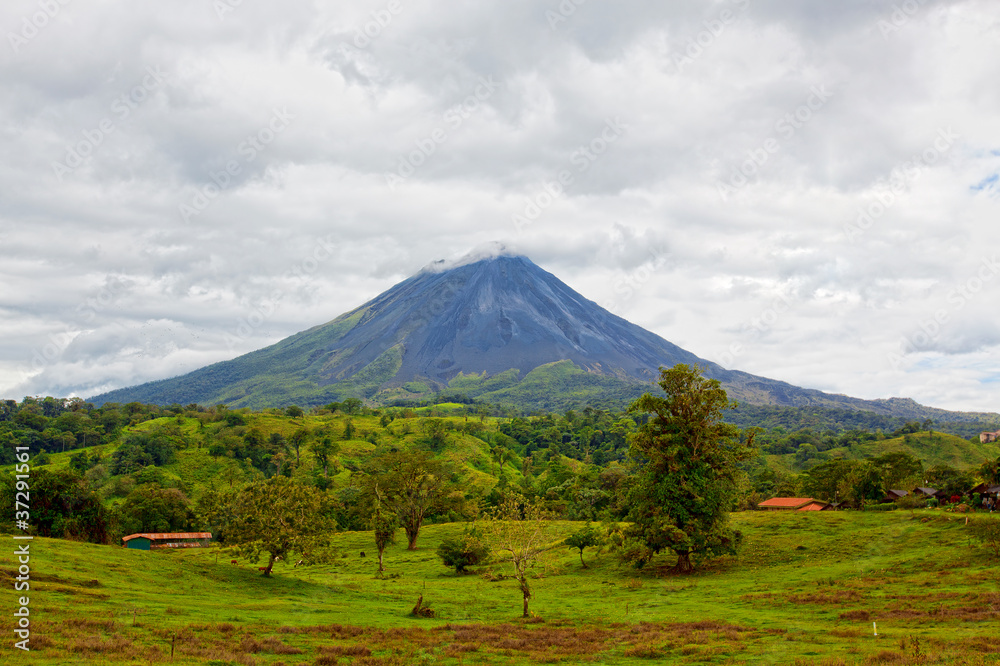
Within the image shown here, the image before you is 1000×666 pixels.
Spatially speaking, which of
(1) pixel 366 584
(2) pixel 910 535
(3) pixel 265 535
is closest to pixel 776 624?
(2) pixel 910 535

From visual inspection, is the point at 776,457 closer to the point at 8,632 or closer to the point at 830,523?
the point at 830,523

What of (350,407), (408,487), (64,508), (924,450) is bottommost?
(924,450)

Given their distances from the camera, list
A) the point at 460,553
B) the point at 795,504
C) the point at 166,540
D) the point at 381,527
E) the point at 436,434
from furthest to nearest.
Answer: the point at 436,434, the point at 795,504, the point at 166,540, the point at 460,553, the point at 381,527

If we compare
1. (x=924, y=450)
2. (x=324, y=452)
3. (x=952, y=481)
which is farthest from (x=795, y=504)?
(x=924, y=450)

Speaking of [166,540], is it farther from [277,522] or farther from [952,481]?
[952,481]

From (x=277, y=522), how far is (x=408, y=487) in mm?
24969

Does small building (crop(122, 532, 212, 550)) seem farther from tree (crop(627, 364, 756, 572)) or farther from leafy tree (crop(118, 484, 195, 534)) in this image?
tree (crop(627, 364, 756, 572))

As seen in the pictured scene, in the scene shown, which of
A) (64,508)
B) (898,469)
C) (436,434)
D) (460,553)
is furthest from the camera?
(436,434)

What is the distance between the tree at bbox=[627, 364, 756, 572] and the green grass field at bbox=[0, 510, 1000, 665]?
2291 mm

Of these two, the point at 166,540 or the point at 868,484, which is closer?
the point at 166,540

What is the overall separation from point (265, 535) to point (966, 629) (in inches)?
1396

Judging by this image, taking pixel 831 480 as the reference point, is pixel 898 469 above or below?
above

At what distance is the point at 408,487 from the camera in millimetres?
63281

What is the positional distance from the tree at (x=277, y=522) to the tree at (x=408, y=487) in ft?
62.0
